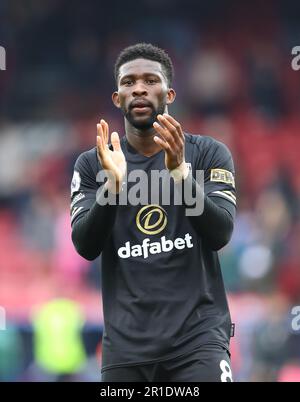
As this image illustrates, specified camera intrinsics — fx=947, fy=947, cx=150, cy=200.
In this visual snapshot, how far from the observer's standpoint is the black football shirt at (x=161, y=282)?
4.46 metres

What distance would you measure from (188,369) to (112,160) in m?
1.05

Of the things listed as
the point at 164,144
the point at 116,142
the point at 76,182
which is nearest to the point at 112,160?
the point at 116,142

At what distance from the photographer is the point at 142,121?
4711mm

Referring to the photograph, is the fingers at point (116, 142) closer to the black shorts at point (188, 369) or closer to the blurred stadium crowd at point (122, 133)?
the black shorts at point (188, 369)

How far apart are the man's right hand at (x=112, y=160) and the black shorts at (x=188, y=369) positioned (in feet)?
2.75

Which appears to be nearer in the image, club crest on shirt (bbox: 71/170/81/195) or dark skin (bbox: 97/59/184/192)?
dark skin (bbox: 97/59/184/192)

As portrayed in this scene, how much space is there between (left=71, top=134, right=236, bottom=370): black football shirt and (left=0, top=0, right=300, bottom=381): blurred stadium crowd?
4171mm

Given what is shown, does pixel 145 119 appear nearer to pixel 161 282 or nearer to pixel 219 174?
pixel 219 174

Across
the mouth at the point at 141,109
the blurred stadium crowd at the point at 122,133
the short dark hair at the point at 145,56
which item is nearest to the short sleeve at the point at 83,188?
the mouth at the point at 141,109

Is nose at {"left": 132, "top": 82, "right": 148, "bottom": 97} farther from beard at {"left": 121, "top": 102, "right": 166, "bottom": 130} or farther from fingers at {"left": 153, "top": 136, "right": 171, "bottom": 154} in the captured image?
fingers at {"left": 153, "top": 136, "right": 171, "bottom": 154}

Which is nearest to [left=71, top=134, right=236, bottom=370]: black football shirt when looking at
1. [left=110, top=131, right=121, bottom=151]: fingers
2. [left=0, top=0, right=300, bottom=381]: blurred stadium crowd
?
[left=110, top=131, right=121, bottom=151]: fingers

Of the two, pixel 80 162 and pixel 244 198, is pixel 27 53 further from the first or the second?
pixel 80 162

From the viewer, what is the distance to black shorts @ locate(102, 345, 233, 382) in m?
4.38

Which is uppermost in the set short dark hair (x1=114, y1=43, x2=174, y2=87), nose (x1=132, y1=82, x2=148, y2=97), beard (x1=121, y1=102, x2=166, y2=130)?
short dark hair (x1=114, y1=43, x2=174, y2=87)
